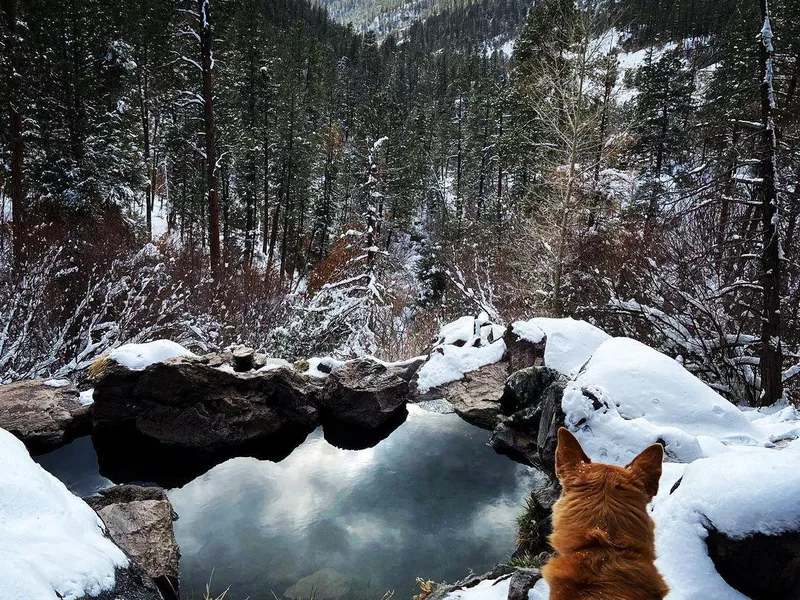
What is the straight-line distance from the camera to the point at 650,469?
207 cm

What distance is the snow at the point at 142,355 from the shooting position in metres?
7.46

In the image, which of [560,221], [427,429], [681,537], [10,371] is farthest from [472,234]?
[681,537]

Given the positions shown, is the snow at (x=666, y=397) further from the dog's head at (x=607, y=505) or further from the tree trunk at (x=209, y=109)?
the tree trunk at (x=209, y=109)

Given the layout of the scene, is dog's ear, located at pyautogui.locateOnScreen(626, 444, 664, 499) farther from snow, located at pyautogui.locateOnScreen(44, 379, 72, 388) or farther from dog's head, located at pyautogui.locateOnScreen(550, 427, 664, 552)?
snow, located at pyautogui.locateOnScreen(44, 379, 72, 388)

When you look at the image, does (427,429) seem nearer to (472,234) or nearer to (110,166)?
(110,166)

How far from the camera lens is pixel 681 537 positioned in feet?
10.1

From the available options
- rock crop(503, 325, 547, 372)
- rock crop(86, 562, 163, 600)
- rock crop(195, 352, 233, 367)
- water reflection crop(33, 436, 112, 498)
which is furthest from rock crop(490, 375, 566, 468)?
water reflection crop(33, 436, 112, 498)

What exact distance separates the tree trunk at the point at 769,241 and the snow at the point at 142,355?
868 centimetres

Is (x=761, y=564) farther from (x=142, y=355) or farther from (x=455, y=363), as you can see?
(x=142, y=355)

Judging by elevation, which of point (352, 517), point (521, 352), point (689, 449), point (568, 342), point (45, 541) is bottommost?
point (352, 517)

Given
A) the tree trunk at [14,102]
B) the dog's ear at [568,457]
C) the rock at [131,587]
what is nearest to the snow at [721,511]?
the dog's ear at [568,457]

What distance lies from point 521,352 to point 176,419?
19.3ft

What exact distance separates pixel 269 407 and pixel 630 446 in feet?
18.7

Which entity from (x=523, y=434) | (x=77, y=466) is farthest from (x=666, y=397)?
(x=77, y=466)
